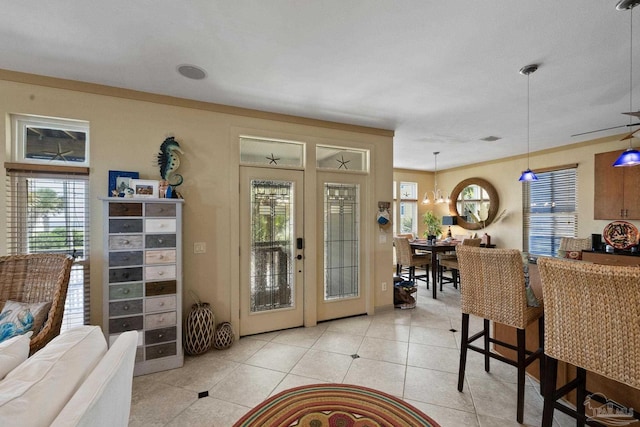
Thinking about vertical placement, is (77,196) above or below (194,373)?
above

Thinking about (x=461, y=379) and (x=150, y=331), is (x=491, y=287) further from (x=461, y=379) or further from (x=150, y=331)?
(x=150, y=331)

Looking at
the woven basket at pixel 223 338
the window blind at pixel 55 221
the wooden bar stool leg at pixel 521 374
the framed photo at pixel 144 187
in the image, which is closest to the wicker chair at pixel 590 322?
the wooden bar stool leg at pixel 521 374

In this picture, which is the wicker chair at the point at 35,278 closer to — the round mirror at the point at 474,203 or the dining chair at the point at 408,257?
the dining chair at the point at 408,257

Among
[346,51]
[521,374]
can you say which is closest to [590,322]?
[521,374]

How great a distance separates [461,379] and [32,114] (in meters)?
4.48

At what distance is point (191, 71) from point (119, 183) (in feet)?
4.25

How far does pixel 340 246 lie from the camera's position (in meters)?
3.89

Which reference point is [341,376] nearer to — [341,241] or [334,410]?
[334,410]

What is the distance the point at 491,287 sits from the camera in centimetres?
210

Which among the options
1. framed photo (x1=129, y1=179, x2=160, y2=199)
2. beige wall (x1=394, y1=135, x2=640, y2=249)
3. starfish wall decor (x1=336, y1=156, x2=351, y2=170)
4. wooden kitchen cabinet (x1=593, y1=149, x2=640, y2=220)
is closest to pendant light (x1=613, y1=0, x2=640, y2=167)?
wooden kitchen cabinet (x1=593, y1=149, x2=640, y2=220)

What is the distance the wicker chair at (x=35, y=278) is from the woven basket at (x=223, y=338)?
132 centimetres

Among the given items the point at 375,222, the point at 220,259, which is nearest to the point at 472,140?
the point at 375,222

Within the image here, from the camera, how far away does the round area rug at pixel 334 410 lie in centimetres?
193

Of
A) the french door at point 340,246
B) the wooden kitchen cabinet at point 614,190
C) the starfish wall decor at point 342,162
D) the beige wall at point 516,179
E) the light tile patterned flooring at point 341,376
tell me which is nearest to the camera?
the light tile patterned flooring at point 341,376
